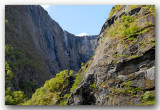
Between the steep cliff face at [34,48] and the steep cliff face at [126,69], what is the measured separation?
4.01 meters

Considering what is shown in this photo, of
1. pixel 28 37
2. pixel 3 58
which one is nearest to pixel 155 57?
pixel 3 58

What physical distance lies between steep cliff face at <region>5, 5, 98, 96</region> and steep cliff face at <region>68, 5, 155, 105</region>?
401 cm

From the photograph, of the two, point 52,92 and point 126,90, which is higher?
point 126,90

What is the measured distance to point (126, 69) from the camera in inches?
320

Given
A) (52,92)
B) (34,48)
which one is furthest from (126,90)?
(34,48)

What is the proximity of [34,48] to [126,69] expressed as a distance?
58.1 ft

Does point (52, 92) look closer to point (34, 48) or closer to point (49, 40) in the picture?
point (34, 48)

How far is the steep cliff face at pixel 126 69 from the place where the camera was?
7.40 meters

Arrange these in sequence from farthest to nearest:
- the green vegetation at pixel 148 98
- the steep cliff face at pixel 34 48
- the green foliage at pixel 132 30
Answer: the steep cliff face at pixel 34 48 < the green foliage at pixel 132 30 < the green vegetation at pixel 148 98

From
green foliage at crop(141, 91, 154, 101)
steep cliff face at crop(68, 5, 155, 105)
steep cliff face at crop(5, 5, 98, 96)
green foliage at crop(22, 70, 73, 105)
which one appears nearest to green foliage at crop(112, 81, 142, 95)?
steep cliff face at crop(68, 5, 155, 105)

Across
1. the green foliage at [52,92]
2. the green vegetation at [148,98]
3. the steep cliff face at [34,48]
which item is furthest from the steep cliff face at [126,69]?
the steep cliff face at [34,48]

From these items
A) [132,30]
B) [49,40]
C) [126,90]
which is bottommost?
[126,90]

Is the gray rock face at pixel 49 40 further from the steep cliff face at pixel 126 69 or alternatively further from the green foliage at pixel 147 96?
the green foliage at pixel 147 96

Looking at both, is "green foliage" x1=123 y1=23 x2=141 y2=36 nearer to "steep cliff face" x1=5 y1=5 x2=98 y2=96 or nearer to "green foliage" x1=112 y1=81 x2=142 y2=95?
"green foliage" x1=112 y1=81 x2=142 y2=95
